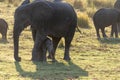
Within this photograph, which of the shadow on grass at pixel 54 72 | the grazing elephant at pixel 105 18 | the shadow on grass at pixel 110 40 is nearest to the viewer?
the shadow on grass at pixel 54 72

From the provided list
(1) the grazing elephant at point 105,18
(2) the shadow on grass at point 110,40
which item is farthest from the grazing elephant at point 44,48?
(1) the grazing elephant at point 105,18

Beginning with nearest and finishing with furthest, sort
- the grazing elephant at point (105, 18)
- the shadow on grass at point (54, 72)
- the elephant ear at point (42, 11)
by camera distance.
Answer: the shadow on grass at point (54, 72), the elephant ear at point (42, 11), the grazing elephant at point (105, 18)

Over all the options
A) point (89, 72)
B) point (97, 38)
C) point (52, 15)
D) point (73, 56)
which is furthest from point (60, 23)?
point (97, 38)

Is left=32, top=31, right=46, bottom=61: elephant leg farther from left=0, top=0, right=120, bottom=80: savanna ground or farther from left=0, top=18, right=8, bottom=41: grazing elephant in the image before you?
left=0, top=18, right=8, bottom=41: grazing elephant

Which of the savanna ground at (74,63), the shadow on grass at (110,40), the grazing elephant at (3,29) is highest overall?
the savanna ground at (74,63)

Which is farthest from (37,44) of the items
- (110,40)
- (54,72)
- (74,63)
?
(110,40)

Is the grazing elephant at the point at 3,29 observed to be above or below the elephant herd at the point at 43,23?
below

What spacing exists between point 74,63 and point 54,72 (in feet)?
5.84

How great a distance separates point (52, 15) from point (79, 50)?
8.47ft

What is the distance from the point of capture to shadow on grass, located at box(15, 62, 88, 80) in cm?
1066

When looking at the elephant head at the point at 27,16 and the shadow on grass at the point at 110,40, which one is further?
the shadow on grass at the point at 110,40

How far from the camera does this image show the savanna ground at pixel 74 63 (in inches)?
426

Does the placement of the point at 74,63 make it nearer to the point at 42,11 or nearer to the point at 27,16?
the point at 42,11

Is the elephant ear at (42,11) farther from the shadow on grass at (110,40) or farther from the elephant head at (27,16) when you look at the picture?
the shadow on grass at (110,40)
